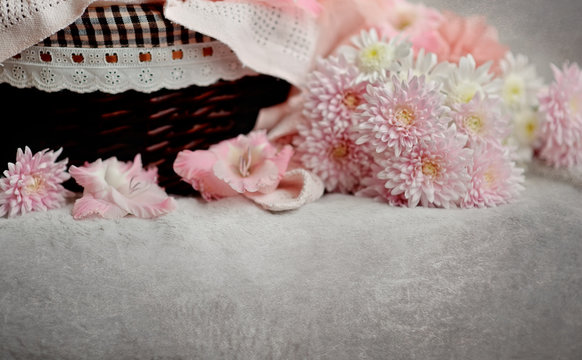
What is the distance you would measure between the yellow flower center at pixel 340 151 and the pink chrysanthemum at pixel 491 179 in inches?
7.2

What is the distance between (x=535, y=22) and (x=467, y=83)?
19 cm

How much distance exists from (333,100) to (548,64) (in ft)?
1.30

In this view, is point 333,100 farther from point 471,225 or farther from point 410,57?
point 471,225

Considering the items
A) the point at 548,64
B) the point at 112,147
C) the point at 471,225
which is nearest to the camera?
the point at 471,225

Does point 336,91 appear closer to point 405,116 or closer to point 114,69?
point 405,116

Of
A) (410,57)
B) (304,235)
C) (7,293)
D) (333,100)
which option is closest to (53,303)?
(7,293)

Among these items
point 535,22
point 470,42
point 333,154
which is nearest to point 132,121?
point 333,154

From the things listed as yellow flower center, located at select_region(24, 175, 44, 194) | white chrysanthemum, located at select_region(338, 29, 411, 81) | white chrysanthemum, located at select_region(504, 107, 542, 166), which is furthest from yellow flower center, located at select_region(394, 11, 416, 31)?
yellow flower center, located at select_region(24, 175, 44, 194)

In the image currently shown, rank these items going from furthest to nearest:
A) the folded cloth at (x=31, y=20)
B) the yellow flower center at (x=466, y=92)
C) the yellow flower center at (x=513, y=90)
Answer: the yellow flower center at (x=513, y=90)
the yellow flower center at (x=466, y=92)
the folded cloth at (x=31, y=20)

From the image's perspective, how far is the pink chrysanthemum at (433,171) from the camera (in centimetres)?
75

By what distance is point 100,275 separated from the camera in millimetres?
621

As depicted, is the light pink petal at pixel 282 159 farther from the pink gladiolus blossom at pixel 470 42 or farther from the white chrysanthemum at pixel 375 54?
the pink gladiolus blossom at pixel 470 42

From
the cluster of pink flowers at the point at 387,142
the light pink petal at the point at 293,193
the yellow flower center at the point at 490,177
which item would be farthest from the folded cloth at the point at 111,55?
the yellow flower center at the point at 490,177

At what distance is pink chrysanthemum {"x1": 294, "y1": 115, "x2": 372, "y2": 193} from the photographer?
33.2 inches
